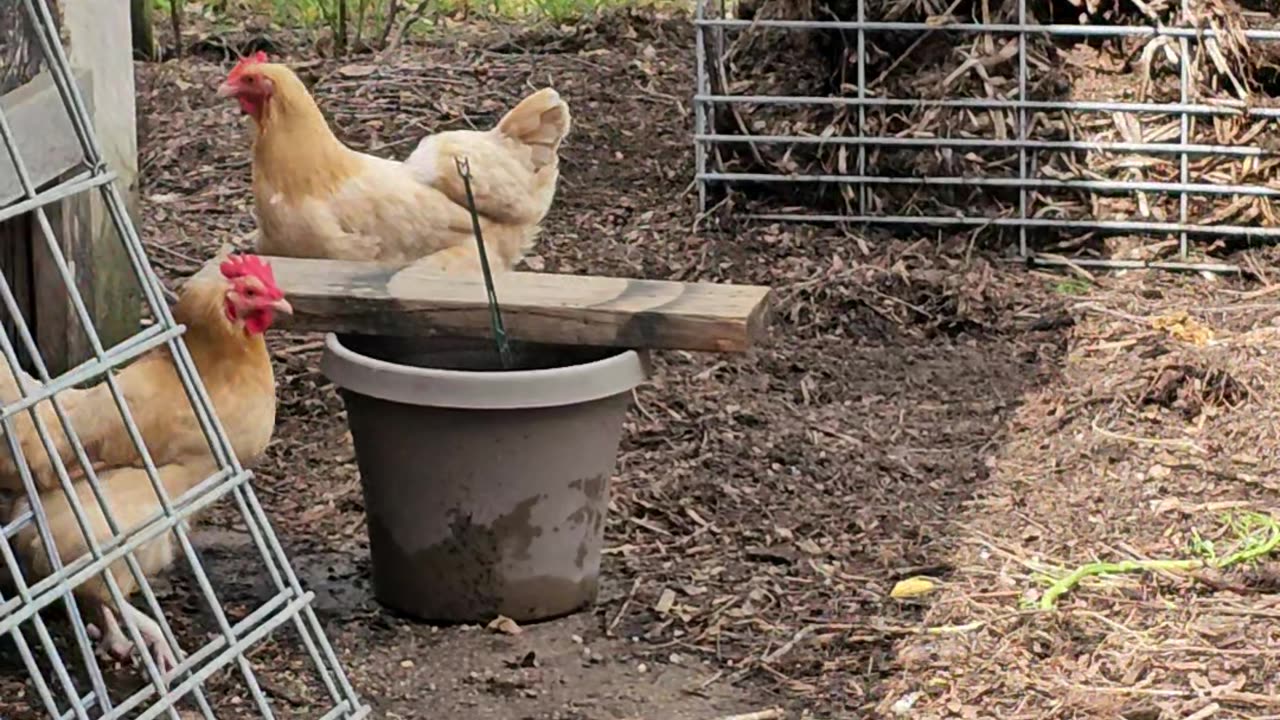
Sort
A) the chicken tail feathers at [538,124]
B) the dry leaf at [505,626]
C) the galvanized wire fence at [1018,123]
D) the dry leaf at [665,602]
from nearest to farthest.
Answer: the dry leaf at [505,626]
the dry leaf at [665,602]
the chicken tail feathers at [538,124]
the galvanized wire fence at [1018,123]

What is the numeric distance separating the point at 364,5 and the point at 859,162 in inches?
91.9

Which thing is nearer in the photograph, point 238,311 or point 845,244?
point 238,311

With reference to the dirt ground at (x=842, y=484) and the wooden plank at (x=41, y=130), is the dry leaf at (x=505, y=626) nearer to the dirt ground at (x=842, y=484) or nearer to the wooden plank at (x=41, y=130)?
the dirt ground at (x=842, y=484)

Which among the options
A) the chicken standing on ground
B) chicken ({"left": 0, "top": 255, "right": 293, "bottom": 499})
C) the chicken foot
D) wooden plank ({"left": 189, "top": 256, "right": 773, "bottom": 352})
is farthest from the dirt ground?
wooden plank ({"left": 189, "top": 256, "right": 773, "bottom": 352})

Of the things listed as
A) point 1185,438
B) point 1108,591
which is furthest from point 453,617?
point 1185,438

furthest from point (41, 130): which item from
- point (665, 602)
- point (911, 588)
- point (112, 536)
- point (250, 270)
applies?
point (911, 588)

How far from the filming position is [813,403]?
5.10m

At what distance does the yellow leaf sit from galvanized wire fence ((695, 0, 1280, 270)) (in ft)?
7.42

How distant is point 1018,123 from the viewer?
6.20 metres

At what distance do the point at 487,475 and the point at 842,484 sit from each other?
1.13 metres

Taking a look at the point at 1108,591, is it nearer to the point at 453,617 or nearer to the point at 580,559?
the point at 580,559

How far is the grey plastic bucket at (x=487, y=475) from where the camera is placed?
3729mm

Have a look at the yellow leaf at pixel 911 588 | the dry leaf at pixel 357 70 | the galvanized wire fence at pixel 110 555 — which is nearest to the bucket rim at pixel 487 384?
the galvanized wire fence at pixel 110 555

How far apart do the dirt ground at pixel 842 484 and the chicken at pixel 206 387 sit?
48 centimetres
